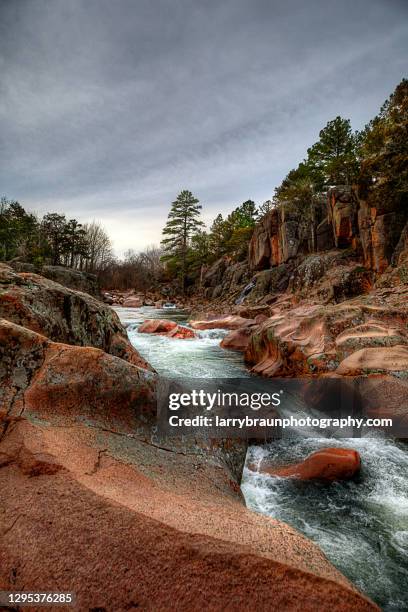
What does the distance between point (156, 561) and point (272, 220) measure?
96.7ft

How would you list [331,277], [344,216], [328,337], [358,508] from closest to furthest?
[358,508]
[328,337]
[331,277]
[344,216]

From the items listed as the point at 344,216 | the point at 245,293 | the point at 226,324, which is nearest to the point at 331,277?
the point at 344,216

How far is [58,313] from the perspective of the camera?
457 cm

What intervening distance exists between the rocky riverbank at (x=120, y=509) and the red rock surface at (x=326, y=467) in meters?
1.18

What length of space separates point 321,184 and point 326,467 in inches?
1139

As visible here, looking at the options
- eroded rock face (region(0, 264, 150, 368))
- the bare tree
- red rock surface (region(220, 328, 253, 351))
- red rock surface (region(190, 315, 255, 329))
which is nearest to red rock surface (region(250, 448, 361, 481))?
eroded rock face (region(0, 264, 150, 368))

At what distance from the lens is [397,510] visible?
10.8 feet

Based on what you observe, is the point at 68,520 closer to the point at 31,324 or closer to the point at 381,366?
the point at 31,324

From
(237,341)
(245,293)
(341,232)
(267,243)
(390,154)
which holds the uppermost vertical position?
(390,154)

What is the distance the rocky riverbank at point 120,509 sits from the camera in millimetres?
1570

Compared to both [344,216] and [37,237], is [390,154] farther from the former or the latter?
[37,237]

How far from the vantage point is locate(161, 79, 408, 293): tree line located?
13.8 metres

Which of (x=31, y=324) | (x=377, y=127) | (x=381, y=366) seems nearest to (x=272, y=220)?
(x=377, y=127)

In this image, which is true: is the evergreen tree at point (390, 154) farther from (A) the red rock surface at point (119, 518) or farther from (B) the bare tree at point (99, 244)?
(B) the bare tree at point (99, 244)
